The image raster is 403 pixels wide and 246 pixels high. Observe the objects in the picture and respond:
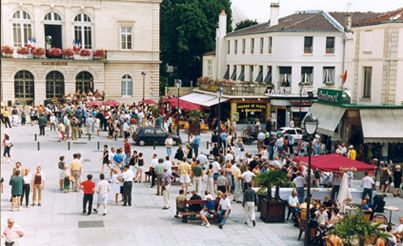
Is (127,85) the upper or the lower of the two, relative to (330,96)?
upper

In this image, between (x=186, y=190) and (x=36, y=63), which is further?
(x=36, y=63)

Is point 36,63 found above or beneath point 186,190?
above

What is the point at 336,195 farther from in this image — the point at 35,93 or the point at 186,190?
the point at 35,93

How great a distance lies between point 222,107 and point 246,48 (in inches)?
385

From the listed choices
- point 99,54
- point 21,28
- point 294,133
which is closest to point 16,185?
point 294,133

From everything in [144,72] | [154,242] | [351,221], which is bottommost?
[154,242]

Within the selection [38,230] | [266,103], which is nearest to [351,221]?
[38,230]

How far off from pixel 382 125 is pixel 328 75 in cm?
1872

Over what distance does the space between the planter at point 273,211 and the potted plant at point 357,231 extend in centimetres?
512

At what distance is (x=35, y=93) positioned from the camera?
55.2 meters

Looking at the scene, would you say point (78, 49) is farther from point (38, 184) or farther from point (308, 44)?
point (38, 184)

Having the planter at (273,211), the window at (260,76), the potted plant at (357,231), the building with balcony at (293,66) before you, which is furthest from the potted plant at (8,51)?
the potted plant at (357,231)

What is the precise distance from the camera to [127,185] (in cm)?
1966

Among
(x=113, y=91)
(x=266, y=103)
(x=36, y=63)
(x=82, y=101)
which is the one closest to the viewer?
(x=266, y=103)
